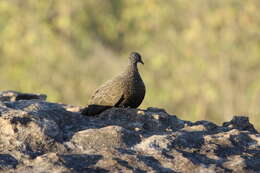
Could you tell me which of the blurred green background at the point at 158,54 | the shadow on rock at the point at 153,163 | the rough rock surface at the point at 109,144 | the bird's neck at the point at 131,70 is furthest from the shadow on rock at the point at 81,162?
the blurred green background at the point at 158,54

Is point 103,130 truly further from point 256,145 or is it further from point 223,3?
point 223,3

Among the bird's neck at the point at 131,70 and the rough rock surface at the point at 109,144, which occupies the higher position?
the bird's neck at the point at 131,70

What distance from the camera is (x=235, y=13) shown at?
2189 cm

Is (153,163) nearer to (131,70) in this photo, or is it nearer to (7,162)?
(7,162)

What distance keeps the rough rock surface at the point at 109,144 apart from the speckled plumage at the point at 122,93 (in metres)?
1.07

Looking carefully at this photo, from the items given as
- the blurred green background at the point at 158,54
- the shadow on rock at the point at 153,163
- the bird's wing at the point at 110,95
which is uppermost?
the blurred green background at the point at 158,54

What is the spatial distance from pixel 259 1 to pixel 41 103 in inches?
618

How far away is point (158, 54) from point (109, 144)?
17060mm

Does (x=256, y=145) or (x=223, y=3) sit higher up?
(x=223, y=3)

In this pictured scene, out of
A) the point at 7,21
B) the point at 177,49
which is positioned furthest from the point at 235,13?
the point at 7,21

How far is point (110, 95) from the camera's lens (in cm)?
899

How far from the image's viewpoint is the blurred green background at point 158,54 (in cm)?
2256

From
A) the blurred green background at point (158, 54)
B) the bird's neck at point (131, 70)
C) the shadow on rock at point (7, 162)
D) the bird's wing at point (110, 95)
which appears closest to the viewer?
the shadow on rock at point (7, 162)

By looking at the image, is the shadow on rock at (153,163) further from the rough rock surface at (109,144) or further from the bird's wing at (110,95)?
the bird's wing at (110,95)
